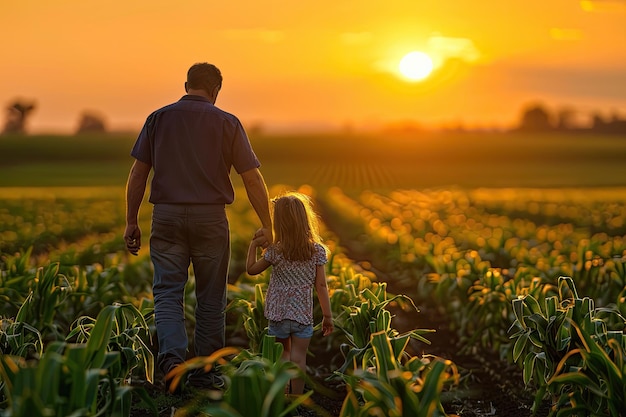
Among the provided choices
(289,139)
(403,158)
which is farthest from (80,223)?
(289,139)

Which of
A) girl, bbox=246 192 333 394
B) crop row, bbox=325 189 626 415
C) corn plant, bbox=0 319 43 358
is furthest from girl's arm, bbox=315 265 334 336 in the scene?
corn plant, bbox=0 319 43 358

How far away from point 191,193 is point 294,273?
104 cm

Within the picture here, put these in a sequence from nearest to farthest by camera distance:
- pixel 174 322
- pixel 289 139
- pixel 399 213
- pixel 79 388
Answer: pixel 79 388 → pixel 174 322 → pixel 399 213 → pixel 289 139

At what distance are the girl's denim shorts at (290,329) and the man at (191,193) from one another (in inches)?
28.6

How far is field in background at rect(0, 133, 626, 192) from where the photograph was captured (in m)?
80.8

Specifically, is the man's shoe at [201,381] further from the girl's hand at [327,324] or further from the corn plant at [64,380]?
the corn plant at [64,380]

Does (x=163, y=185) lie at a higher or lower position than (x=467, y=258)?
higher

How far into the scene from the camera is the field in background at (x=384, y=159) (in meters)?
80.8

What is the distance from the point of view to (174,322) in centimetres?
643

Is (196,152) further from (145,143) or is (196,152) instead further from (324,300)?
(324,300)

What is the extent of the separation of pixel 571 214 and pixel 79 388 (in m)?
23.1

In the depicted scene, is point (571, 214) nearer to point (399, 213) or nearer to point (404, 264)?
point (399, 213)

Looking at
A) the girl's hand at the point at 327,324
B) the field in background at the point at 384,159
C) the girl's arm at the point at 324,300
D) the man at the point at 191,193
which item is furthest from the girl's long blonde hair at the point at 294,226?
the field in background at the point at 384,159

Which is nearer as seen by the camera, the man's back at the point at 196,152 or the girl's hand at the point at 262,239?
the girl's hand at the point at 262,239
